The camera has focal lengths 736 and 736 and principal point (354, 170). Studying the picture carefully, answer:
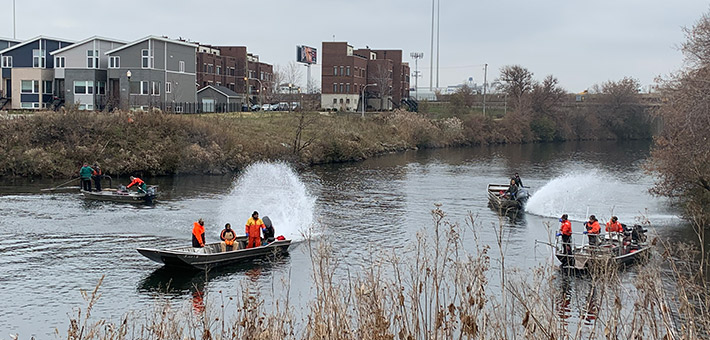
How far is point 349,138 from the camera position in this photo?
7788cm

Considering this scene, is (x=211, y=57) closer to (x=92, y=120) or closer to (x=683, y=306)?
(x=92, y=120)

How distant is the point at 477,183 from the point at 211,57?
210 feet

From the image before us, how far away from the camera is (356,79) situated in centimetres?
11575

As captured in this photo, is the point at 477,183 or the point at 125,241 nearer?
the point at 125,241

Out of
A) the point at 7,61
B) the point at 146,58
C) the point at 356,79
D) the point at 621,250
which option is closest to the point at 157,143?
the point at 146,58

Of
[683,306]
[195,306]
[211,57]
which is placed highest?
[211,57]

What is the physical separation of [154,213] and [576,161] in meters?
53.7

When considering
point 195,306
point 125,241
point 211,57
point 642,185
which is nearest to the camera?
point 195,306

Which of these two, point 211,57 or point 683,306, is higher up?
point 211,57

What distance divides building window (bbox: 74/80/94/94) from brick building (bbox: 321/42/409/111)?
44.9 metres

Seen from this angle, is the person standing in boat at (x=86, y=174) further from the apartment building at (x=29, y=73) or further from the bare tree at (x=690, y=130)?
the apartment building at (x=29, y=73)

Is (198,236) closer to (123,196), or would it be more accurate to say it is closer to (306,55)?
(123,196)

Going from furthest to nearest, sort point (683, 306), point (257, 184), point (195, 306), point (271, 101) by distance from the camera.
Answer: point (271, 101) → point (257, 184) → point (195, 306) → point (683, 306)

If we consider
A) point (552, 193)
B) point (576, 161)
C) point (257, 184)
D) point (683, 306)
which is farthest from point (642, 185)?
point (683, 306)
